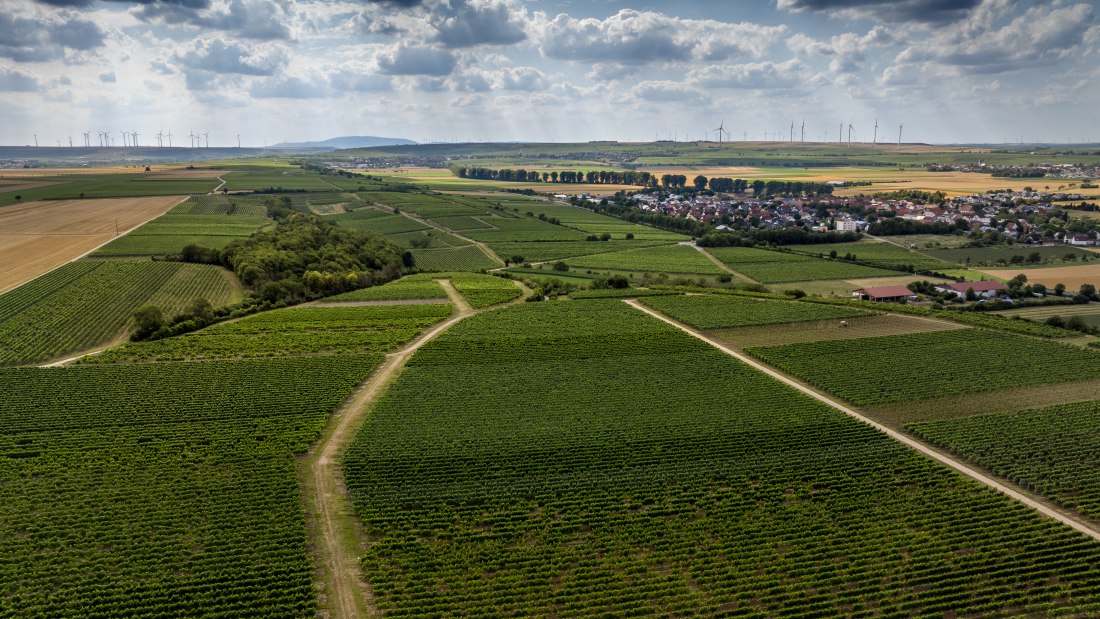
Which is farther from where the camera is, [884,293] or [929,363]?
[884,293]

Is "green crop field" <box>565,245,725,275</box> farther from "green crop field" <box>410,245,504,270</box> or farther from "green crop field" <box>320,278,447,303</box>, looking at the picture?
"green crop field" <box>320,278,447,303</box>

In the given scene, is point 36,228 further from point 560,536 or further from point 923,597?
point 923,597

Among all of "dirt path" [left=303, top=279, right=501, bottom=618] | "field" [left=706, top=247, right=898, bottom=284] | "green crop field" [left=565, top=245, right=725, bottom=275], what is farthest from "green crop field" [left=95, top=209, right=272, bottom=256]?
"field" [left=706, top=247, right=898, bottom=284]

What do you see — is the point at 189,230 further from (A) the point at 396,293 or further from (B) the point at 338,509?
(B) the point at 338,509

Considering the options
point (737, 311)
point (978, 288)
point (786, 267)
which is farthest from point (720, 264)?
point (737, 311)

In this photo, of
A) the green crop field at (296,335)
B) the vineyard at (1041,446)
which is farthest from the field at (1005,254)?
the green crop field at (296,335)

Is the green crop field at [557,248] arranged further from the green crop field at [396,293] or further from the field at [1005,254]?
the field at [1005,254]

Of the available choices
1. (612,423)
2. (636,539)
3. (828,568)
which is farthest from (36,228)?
(828,568)
